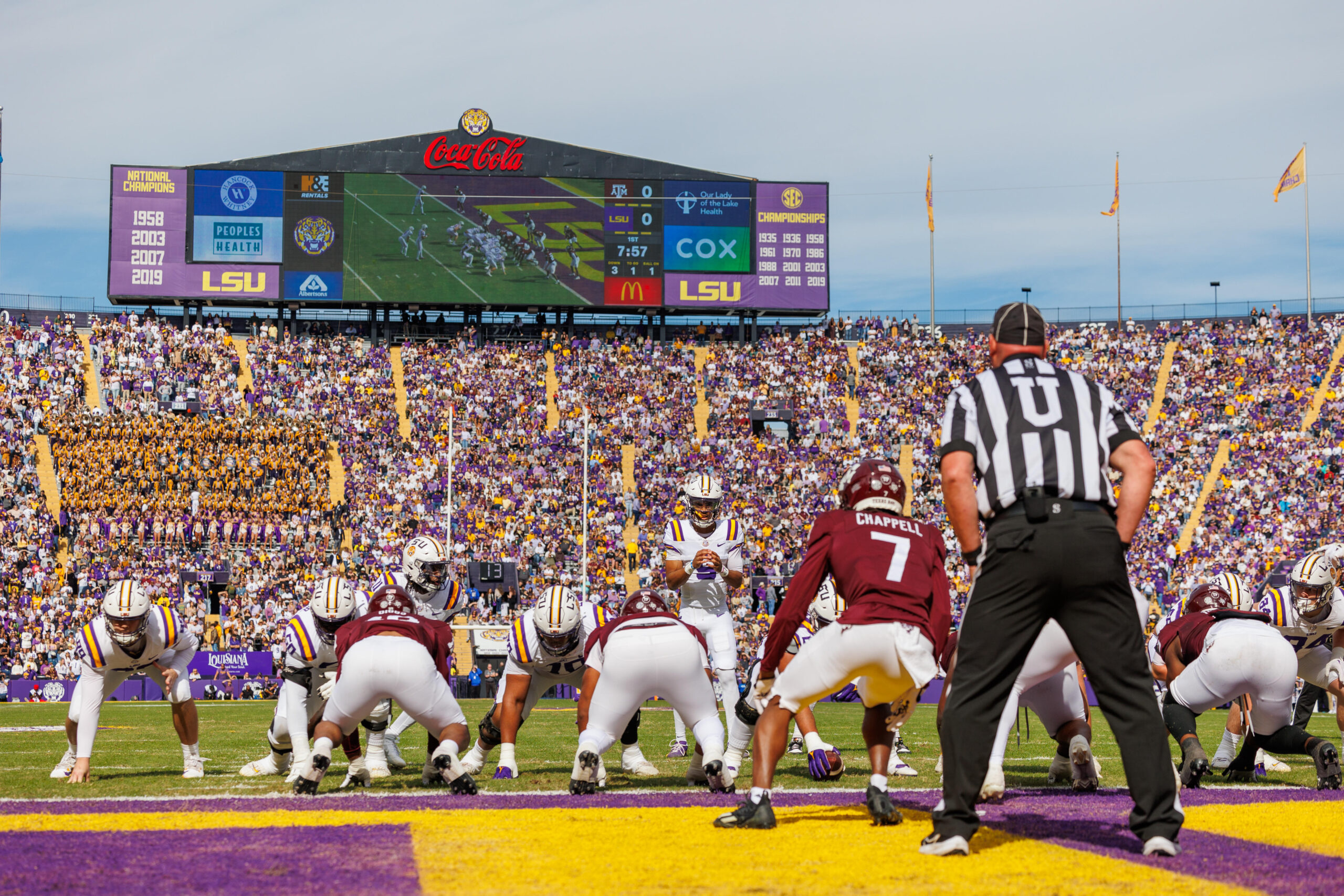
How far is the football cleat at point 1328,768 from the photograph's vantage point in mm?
8281

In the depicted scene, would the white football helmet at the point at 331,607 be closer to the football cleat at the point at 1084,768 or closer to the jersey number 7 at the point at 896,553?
the jersey number 7 at the point at 896,553

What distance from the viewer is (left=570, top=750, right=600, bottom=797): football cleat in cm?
762

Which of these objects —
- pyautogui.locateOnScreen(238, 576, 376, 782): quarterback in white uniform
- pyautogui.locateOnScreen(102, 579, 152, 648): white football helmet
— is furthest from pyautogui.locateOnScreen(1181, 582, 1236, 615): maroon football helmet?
pyautogui.locateOnScreen(102, 579, 152, 648): white football helmet

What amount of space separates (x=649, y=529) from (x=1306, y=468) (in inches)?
709

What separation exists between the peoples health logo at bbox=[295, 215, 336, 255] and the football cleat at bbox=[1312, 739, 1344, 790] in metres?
36.7

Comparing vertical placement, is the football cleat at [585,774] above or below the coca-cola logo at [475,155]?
below

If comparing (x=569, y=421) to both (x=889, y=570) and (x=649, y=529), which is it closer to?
(x=649, y=529)

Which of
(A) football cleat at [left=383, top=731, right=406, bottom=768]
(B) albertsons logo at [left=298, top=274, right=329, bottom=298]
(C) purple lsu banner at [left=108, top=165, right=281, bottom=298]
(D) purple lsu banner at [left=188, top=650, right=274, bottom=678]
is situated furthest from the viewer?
(B) albertsons logo at [left=298, top=274, right=329, bottom=298]

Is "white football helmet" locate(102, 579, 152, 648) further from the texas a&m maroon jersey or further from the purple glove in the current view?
the texas a&m maroon jersey

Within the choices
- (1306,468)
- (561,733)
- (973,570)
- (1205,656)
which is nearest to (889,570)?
(973,570)

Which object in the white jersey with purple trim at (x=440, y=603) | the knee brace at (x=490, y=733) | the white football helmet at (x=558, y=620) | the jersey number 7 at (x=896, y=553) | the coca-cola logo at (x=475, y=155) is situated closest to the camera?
the jersey number 7 at (x=896, y=553)

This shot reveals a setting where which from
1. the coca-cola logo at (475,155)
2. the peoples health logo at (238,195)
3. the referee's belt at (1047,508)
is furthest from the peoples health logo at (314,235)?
the referee's belt at (1047,508)

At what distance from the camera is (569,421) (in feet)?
124

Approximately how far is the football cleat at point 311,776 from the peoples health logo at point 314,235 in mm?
34706
